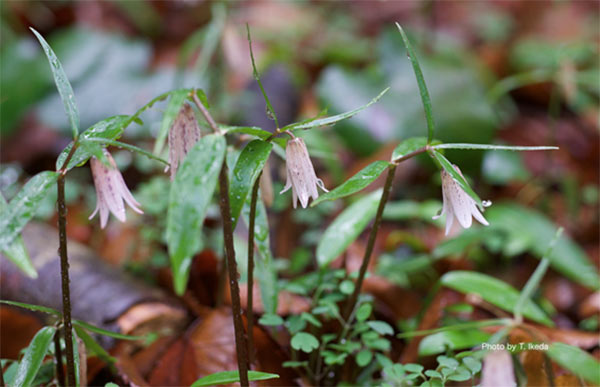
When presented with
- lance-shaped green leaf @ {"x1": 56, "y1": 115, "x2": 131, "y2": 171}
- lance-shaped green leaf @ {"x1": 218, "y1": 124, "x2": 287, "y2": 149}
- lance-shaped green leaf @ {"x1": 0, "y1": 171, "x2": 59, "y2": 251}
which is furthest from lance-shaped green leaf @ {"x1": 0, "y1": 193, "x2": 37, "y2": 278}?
lance-shaped green leaf @ {"x1": 218, "y1": 124, "x2": 287, "y2": 149}

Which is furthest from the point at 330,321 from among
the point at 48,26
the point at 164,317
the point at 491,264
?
the point at 48,26

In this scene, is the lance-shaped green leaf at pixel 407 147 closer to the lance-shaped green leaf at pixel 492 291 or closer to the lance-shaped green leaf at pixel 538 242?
the lance-shaped green leaf at pixel 492 291

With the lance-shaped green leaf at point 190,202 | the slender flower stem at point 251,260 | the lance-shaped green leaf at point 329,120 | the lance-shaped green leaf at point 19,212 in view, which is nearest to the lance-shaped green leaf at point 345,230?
the slender flower stem at point 251,260

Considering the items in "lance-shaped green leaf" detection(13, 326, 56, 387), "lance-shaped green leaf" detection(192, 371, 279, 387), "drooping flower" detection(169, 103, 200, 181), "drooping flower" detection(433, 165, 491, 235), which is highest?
"drooping flower" detection(169, 103, 200, 181)

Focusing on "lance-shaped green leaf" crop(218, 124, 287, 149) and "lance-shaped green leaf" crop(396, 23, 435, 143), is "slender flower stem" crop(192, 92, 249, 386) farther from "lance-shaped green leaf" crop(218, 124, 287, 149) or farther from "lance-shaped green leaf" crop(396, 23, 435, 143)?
"lance-shaped green leaf" crop(396, 23, 435, 143)

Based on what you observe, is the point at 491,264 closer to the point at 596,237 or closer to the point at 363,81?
the point at 596,237

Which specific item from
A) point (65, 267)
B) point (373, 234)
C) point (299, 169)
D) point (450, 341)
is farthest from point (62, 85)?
point (450, 341)

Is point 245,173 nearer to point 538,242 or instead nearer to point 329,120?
point 329,120
